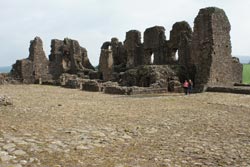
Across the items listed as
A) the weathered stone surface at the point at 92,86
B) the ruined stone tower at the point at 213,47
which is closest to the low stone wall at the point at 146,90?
the ruined stone tower at the point at 213,47

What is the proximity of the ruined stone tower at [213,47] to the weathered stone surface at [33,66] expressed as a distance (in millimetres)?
21137

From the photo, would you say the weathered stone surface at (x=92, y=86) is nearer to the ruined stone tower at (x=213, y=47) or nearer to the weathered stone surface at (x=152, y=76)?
the weathered stone surface at (x=152, y=76)

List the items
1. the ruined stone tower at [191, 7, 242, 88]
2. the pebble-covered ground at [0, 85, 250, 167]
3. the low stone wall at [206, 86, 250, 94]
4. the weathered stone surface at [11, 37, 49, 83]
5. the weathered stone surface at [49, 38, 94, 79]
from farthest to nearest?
the weathered stone surface at [49, 38, 94, 79] → the weathered stone surface at [11, 37, 49, 83] → the ruined stone tower at [191, 7, 242, 88] → the low stone wall at [206, 86, 250, 94] → the pebble-covered ground at [0, 85, 250, 167]

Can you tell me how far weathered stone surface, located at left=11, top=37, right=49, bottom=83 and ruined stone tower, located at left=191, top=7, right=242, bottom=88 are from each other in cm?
2114

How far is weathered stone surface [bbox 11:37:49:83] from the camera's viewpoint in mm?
36375

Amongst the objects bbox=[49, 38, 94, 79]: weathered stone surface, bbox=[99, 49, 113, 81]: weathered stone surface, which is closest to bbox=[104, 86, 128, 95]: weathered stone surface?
bbox=[99, 49, 113, 81]: weathered stone surface

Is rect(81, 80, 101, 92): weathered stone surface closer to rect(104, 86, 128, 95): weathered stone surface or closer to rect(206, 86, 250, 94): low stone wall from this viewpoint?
rect(104, 86, 128, 95): weathered stone surface

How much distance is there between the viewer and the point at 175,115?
10.2 m

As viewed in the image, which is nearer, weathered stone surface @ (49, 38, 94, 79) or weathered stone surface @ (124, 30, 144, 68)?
weathered stone surface @ (124, 30, 144, 68)

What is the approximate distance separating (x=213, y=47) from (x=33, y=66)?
2383 centimetres

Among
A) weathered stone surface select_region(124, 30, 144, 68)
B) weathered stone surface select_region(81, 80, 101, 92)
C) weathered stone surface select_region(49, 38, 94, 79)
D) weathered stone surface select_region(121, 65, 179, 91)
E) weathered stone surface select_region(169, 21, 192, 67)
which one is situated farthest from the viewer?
weathered stone surface select_region(49, 38, 94, 79)

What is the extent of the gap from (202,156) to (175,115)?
469 cm

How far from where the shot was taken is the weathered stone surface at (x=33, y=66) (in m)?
36.4

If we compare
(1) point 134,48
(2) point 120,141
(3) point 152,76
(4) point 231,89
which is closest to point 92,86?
(3) point 152,76
